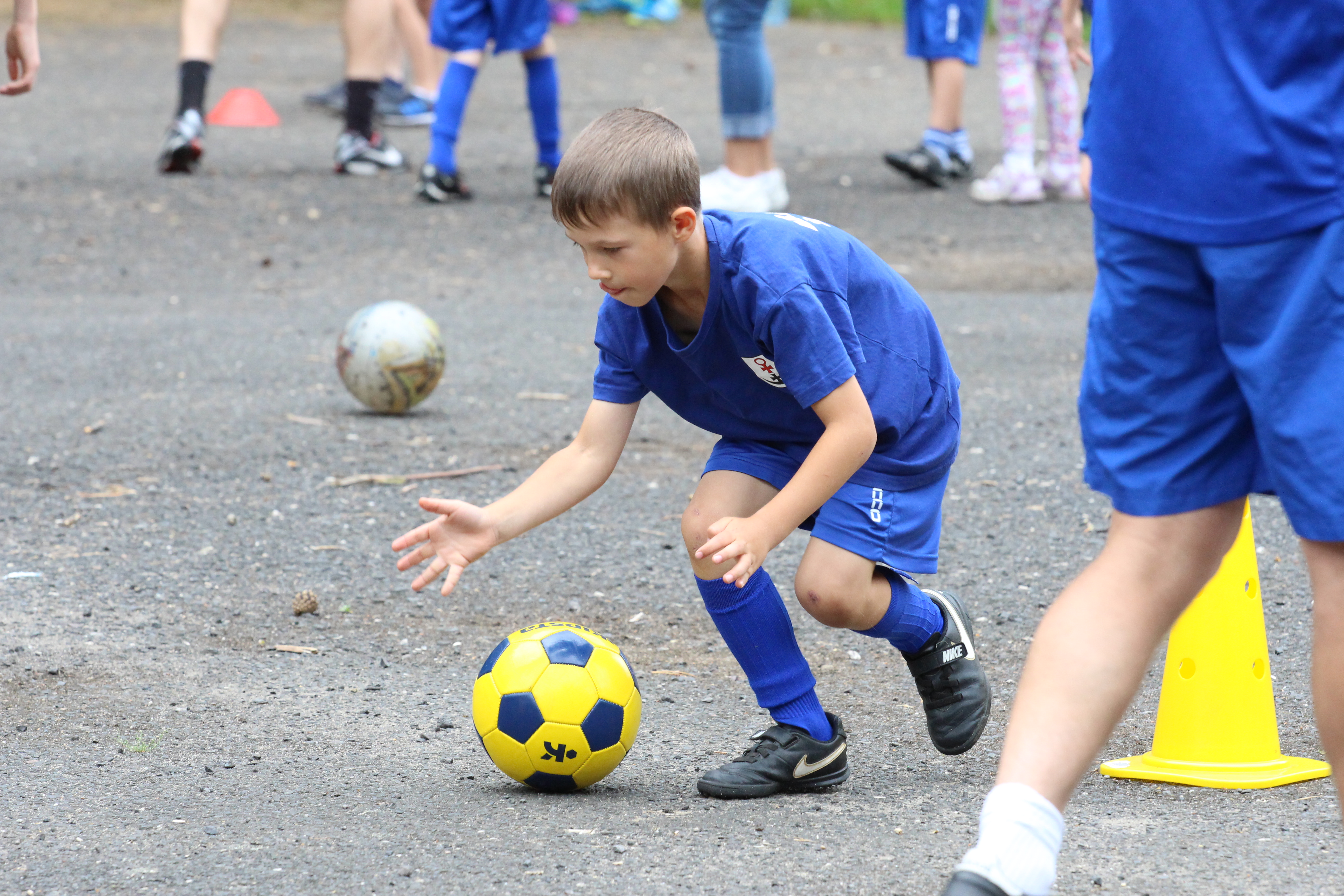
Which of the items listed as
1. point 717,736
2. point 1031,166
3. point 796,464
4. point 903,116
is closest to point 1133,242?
point 796,464

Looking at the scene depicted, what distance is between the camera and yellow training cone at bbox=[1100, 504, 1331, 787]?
3.13 metres

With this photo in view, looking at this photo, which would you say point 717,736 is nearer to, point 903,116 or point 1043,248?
point 1043,248

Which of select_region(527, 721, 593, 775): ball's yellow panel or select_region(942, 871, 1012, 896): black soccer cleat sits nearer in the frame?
select_region(942, 871, 1012, 896): black soccer cleat

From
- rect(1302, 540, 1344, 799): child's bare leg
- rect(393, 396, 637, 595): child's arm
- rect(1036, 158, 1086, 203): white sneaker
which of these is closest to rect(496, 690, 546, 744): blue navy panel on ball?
rect(393, 396, 637, 595): child's arm

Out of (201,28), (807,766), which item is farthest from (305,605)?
(201,28)

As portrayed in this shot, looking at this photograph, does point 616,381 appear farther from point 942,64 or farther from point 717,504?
point 942,64

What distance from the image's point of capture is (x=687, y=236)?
2.85 metres

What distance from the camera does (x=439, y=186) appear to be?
9.55 meters

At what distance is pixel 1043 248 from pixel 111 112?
24.3ft

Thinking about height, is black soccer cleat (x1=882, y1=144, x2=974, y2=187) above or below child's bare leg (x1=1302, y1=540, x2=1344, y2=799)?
below

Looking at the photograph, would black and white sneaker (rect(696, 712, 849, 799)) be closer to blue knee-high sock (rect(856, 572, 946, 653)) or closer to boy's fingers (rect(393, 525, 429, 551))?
blue knee-high sock (rect(856, 572, 946, 653))

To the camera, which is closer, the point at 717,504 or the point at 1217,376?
the point at 1217,376

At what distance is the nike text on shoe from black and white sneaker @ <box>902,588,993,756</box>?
113 cm

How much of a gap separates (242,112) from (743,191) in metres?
4.53
